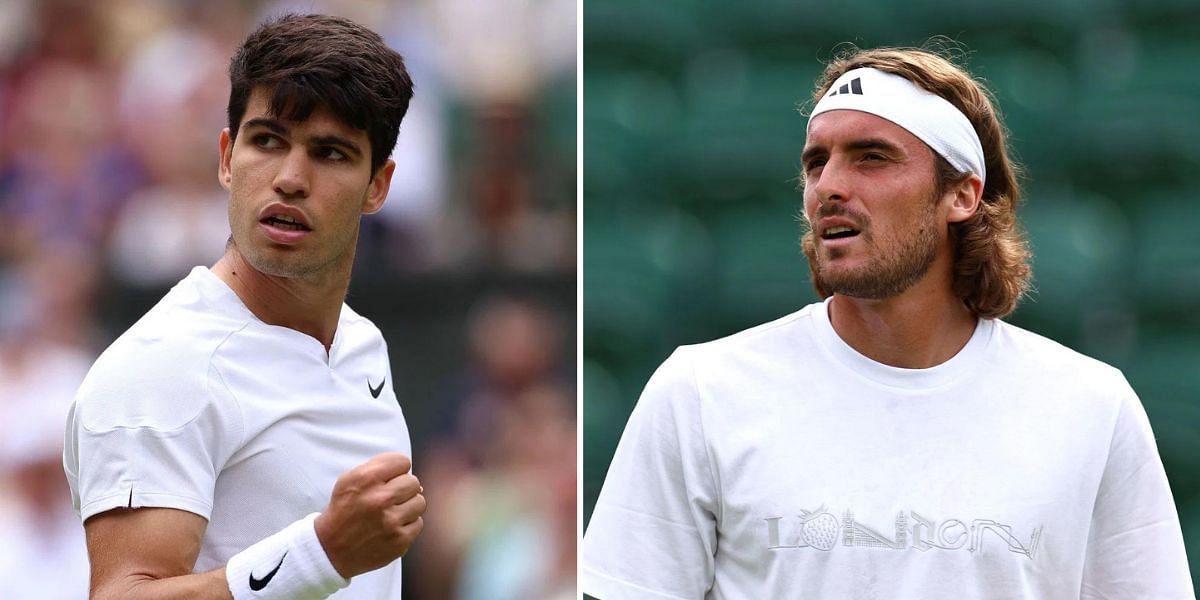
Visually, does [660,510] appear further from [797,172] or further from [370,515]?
[797,172]

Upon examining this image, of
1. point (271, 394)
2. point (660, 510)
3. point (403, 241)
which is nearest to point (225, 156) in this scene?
point (271, 394)

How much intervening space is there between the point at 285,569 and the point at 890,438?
1.05m

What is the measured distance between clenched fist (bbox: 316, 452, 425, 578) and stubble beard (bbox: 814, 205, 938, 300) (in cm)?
89

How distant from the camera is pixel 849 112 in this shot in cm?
262

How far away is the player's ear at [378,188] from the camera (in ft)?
7.64

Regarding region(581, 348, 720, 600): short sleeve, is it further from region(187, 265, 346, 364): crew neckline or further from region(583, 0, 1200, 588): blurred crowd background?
region(583, 0, 1200, 588): blurred crowd background

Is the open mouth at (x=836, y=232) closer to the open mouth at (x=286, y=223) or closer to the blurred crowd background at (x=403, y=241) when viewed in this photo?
the open mouth at (x=286, y=223)

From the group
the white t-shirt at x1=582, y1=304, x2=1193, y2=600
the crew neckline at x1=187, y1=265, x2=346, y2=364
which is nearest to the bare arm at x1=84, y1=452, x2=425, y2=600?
the crew neckline at x1=187, y1=265, x2=346, y2=364

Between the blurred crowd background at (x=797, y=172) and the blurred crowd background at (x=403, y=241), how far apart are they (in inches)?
19.4

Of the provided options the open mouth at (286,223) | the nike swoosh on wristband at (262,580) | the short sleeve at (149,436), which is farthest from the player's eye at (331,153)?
the nike swoosh on wristband at (262,580)

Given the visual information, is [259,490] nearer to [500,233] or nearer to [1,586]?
[1,586]

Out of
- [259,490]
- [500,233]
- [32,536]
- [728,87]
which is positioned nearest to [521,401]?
[500,233]

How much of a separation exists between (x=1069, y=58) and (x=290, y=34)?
333 centimetres

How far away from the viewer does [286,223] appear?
2201 mm
